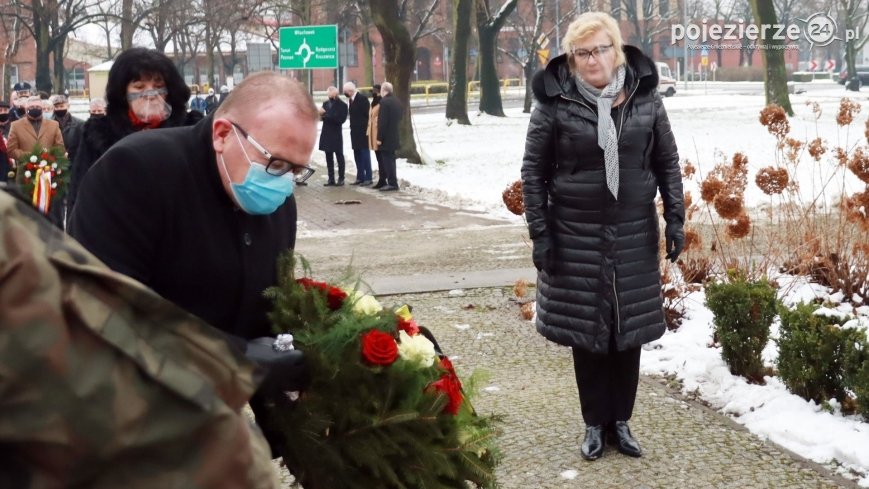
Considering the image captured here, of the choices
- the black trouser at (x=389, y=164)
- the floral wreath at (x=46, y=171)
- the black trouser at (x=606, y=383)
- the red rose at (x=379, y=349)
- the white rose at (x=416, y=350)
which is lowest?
the black trouser at (x=606, y=383)

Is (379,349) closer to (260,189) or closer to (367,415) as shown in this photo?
(367,415)

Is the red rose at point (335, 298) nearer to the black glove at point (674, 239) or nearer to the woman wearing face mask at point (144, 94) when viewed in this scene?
the woman wearing face mask at point (144, 94)

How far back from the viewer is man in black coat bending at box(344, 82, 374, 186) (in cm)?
1997

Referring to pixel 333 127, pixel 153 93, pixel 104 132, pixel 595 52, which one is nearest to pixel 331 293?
pixel 595 52

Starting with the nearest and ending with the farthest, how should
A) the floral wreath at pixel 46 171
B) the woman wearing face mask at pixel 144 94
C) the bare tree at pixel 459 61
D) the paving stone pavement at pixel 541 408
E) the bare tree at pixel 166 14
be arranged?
1. the paving stone pavement at pixel 541 408
2. the woman wearing face mask at pixel 144 94
3. the floral wreath at pixel 46 171
4. the bare tree at pixel 459 61
5. the bare tree at pixel 166 14

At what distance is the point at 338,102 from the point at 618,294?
53.6 feet

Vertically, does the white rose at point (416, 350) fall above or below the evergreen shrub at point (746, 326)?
above

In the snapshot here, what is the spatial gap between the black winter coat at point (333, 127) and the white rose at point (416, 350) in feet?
56.0

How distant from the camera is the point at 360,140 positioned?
20000mm

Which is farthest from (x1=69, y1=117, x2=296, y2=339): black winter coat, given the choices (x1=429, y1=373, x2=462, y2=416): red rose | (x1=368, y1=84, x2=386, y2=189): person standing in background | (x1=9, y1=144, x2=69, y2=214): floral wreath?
(x1=368, y1=84, x2=386, y2=189): person standing in background

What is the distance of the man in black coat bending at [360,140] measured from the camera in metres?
20.0

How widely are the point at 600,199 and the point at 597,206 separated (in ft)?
0.11

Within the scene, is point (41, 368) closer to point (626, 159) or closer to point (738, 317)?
point (626, 159)

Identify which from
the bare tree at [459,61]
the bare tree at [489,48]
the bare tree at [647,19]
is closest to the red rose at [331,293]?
the bare tree at [459,61]
